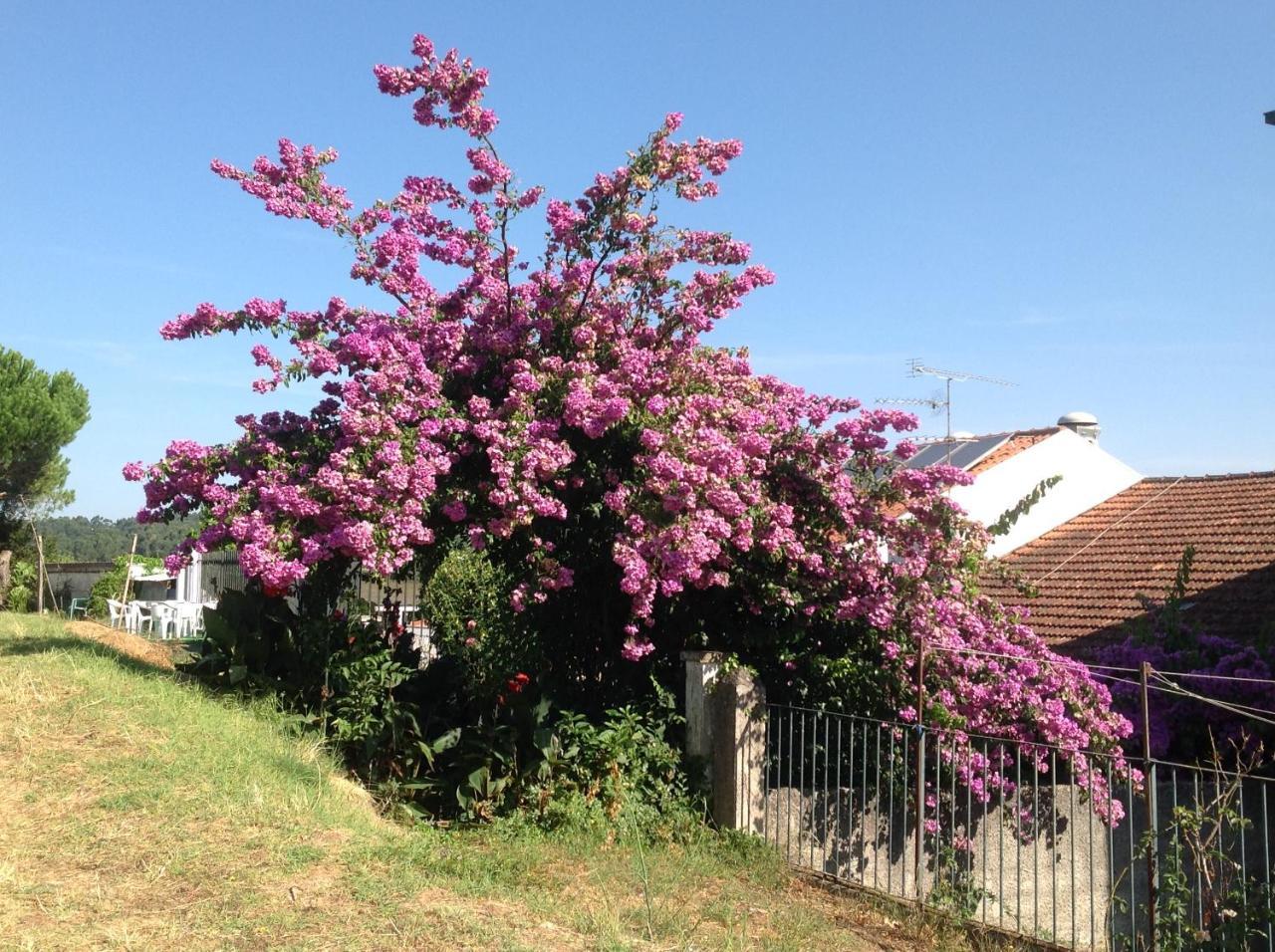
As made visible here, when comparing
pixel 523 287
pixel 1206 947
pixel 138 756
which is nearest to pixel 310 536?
pixel 138 756

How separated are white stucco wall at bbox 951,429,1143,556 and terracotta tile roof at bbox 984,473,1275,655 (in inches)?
9.9

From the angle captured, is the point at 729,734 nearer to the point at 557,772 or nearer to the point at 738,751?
the point at 738,751

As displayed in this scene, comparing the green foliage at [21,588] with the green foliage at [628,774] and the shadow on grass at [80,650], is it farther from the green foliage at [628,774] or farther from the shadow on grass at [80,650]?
the green foliage at [628,774]

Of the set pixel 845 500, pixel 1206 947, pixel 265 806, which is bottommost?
pixel 1206 947

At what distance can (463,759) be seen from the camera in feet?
26.3

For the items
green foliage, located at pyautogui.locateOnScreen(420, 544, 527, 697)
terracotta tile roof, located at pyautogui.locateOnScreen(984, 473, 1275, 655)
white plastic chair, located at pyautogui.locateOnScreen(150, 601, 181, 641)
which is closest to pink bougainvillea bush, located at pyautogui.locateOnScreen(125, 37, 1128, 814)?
green foliage, located at pyautogui.locateOnScreen(420, 544, 527, 697)

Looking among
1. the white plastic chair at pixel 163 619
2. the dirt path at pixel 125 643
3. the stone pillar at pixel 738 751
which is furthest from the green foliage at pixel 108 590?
the stone pillar at pixel 738 751

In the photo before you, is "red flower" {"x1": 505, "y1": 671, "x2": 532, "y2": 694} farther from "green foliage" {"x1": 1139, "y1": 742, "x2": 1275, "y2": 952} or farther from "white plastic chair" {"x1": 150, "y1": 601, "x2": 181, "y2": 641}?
"white plastic chair" {"x1": 150, "y1": 601, "x2": 181, "y2": 641}

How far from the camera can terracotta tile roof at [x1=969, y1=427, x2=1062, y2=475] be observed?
19.6 m

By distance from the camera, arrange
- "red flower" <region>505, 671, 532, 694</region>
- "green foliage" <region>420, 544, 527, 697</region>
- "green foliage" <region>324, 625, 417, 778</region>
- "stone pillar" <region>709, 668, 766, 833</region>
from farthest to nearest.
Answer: "green foliage" <region>420, 544, 527, 697</region> < "red flower" <region>505, 671, 532, 694</region> < "green foliage" <region>324, 625, 417, 778</region> < "stone pillar" <region>709, 668, 766, 833</region>

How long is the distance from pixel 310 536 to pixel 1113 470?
16.0 meters

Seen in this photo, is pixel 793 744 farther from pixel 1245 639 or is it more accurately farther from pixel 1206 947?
pixel 1245 639

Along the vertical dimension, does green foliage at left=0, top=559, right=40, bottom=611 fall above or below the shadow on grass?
above

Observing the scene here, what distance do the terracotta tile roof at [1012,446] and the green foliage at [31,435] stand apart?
991 inches
